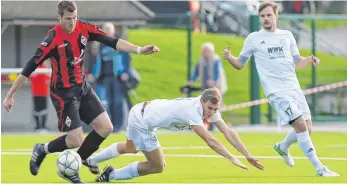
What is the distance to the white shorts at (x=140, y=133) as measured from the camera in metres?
13.9

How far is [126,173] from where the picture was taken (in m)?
14.2

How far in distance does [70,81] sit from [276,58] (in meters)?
2.66

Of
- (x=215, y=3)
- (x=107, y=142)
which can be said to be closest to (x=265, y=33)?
(x=107, y=142)

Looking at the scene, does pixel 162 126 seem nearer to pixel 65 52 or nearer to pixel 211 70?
pixel 65 52

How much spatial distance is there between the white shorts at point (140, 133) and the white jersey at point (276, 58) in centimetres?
210

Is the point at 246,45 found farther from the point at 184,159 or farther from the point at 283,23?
the point at 283,23

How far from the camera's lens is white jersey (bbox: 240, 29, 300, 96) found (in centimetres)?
1534

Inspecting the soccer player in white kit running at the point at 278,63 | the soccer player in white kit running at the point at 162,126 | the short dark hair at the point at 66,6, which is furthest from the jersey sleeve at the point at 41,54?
the soccer player in white kit running at the point at 278,63

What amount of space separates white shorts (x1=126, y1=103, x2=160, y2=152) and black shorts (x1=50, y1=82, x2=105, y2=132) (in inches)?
30.6

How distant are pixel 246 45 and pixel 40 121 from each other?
33.1ft

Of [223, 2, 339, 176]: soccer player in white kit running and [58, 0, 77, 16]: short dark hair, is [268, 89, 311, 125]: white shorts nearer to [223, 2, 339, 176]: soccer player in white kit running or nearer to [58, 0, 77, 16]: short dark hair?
[223, 2, 339, 176]: soccer player in white kit running

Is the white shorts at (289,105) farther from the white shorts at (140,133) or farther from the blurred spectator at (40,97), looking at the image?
the blurred spectator at (40,97)

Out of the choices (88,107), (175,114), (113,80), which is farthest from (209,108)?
(113,80)

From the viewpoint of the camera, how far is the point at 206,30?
3284 cm
